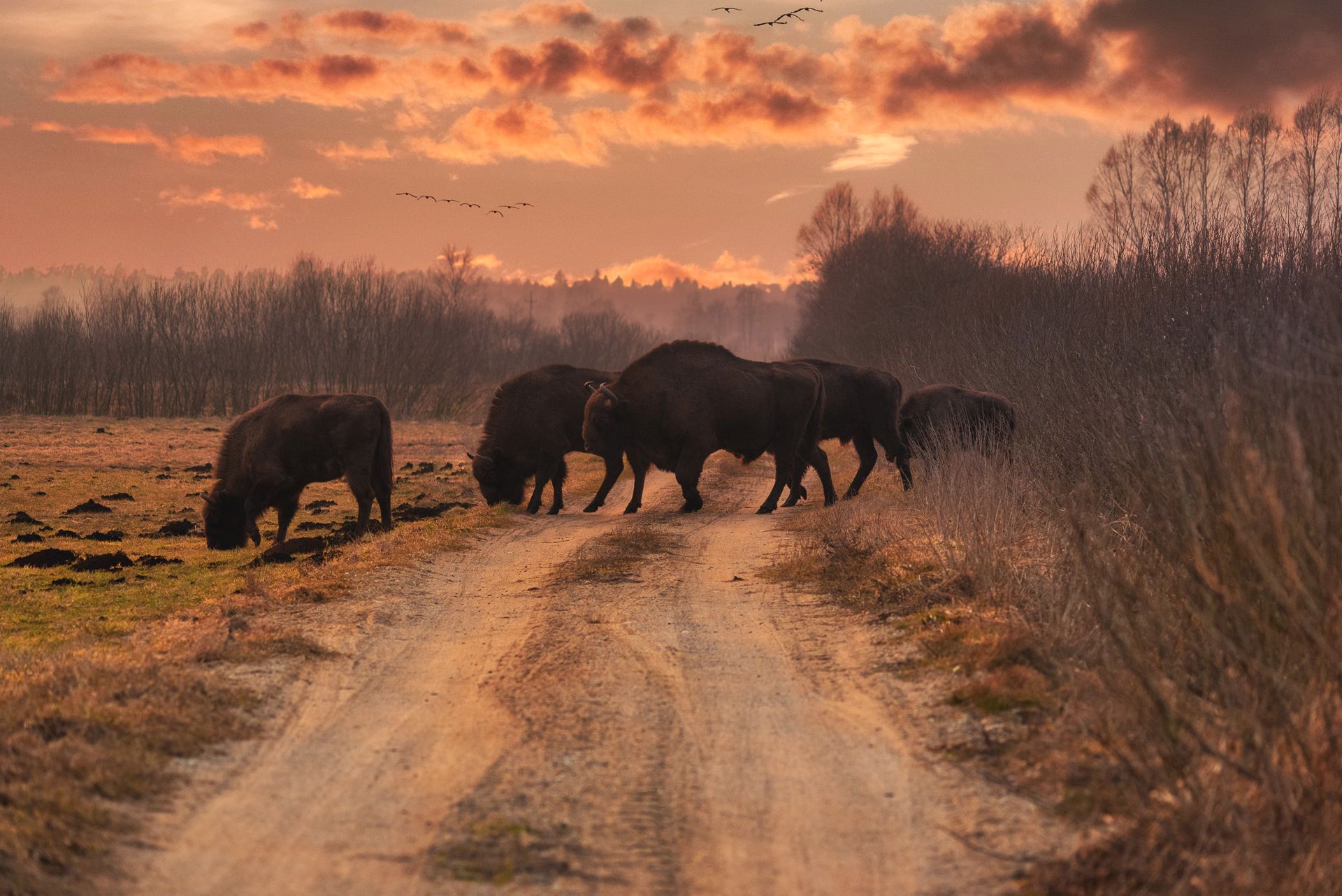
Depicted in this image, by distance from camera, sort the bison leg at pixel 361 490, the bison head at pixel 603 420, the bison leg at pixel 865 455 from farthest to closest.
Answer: the bison leg at pixel 865 455, the bison head at pixel 603 420, the bison leg at pixel 361 490

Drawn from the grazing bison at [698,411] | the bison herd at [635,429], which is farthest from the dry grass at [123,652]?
the grazing bison at [698,411]

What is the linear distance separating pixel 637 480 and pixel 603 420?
1563 mm

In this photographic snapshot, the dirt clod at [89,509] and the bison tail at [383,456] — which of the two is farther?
the dirt clod at [89,509]

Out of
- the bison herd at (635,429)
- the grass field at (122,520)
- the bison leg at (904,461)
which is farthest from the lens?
the bison leg at (904,461)

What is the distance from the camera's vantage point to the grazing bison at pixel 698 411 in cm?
1839

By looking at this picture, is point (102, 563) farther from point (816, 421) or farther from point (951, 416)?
point (951, 416)

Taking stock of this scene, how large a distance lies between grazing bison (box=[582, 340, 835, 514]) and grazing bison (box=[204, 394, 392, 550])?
11.1 feet

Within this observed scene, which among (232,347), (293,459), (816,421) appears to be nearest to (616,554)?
(293,459)

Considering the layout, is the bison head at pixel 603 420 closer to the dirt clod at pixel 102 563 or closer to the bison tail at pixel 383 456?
the bison tail at pixel 383 456

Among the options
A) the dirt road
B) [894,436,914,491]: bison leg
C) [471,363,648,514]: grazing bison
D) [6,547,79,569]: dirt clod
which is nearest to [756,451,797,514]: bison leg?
[894,436,914,491]: bison leg

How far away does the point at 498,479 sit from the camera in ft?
66.2

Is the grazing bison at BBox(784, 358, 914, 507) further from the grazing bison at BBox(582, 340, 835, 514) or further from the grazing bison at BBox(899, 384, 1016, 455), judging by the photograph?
the grazing bison at BBox(899, 384, 1016, 455)

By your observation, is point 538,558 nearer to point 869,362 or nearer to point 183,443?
point 183,443

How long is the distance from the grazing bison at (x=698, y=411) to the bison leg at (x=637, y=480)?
18cm
